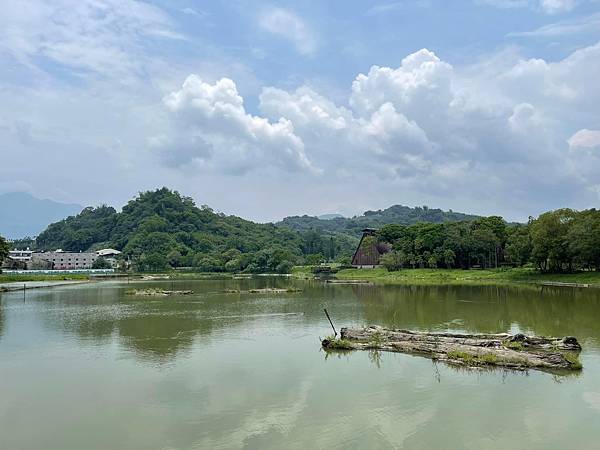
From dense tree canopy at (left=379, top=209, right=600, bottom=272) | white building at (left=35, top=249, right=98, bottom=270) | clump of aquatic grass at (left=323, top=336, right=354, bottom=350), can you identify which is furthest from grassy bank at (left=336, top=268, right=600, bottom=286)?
white building at (left=35, top=249, right=98, bottom=270)

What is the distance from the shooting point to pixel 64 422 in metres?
12.4

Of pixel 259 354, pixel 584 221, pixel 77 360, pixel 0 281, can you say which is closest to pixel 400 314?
pixel 259 354

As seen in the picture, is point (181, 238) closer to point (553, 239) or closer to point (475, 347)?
point (553, 239)

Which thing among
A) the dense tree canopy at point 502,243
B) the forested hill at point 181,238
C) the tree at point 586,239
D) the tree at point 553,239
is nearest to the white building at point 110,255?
the forested hill at point 181,238

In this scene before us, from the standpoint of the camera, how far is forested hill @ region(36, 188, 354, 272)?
12050cm

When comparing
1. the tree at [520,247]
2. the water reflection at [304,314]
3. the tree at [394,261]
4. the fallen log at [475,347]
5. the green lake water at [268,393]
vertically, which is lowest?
the green lake water at [268,393]

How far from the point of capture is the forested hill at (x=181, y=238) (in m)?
120

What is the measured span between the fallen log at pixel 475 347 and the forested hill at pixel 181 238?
90.1m

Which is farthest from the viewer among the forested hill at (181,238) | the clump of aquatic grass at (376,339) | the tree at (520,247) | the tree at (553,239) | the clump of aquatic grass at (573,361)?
the forested hill at (181,238)

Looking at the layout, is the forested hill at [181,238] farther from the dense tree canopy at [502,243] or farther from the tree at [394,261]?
the dense tree canopy at [502,243]

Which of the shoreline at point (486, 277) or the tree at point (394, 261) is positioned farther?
the tree at point (394, 261)

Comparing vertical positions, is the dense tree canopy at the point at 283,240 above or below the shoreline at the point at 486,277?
Result: above

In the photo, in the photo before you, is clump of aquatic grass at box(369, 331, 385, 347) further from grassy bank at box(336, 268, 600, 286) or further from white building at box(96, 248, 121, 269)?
white building at box(96, 248, 121, 269)

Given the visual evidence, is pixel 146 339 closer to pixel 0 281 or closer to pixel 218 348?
pixel 218 348
